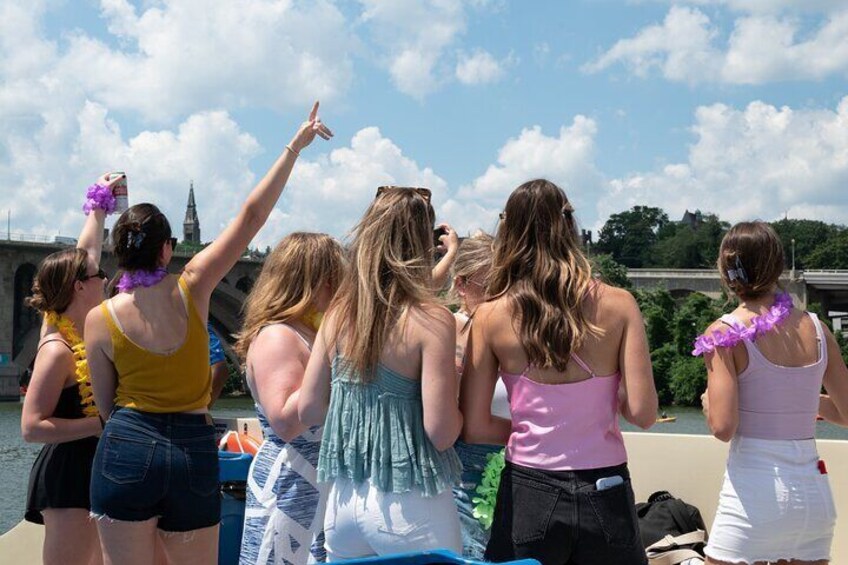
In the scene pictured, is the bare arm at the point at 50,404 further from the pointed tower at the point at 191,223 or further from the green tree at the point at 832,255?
the pointed tower at the point at 191,223

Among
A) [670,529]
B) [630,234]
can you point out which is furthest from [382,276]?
[630,234]

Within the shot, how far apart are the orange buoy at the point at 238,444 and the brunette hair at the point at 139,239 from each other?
1599mm

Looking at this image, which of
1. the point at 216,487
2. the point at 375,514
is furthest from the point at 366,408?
the point at 216,487

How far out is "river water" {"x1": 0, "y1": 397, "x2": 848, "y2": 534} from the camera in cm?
1657

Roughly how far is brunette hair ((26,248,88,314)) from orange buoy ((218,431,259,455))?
1.15 metres

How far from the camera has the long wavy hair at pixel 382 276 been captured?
2.53 m

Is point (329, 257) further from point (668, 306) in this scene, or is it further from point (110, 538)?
point (668, 306)

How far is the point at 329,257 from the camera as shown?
314cm

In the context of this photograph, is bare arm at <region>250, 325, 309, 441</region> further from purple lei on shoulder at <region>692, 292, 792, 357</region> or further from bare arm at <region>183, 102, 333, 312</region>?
purple lei on shoulder at <region>692, 292, 792, 357</region>

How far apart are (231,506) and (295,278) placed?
→ 1260 millimetres

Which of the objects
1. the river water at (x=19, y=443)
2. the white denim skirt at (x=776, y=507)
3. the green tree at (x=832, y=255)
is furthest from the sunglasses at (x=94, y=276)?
the green tree at (x=832, y=255)

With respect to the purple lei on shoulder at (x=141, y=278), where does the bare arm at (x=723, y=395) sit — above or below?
below

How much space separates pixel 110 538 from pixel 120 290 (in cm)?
71

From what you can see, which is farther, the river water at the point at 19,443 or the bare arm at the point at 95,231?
the river water at the point at 19,443
